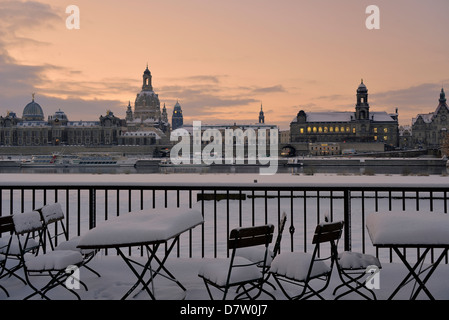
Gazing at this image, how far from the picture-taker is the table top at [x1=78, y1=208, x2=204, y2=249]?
330 centimetres

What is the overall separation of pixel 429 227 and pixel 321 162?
69770 mm

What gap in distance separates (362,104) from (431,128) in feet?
72.8

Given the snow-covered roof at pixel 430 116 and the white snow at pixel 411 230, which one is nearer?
the white snow at pixel 411 230

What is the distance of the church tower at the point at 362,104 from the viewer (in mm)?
102688

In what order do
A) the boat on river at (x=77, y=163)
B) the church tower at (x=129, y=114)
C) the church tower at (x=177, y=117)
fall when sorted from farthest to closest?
the church tower at (x=177, y=117) → the church tower at (x=129, y=114) → the boat on river at (x=77, y=163)

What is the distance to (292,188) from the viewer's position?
16.1 ft

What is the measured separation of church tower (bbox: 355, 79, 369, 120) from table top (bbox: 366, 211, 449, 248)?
105249mm

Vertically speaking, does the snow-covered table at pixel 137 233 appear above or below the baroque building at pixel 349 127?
below

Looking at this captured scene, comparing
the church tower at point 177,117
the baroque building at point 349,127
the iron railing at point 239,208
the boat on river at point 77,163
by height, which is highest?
the church tower at point 177,117

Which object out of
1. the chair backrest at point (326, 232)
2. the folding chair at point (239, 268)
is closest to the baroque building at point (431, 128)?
the chair backrest at point (326, 232)

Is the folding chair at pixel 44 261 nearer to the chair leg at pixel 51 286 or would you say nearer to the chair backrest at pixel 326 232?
the chair leg at pixel 51 286

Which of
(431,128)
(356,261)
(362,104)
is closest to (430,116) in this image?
(431,128)

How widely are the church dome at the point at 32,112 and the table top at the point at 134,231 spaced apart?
5403 inches
